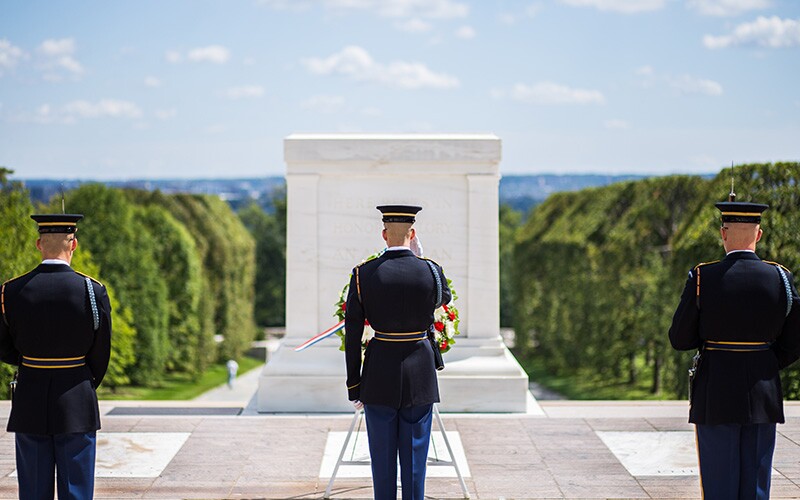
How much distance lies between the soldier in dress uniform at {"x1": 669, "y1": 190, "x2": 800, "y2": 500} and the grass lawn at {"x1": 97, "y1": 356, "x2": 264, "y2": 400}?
64.5ft

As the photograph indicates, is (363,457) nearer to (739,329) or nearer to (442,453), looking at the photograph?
(442,453)

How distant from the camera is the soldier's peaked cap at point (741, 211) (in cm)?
502

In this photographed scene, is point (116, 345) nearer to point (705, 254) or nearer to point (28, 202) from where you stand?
point (28, 202)

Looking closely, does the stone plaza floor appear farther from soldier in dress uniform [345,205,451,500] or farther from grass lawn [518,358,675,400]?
grass lawn [518,358,675,400]

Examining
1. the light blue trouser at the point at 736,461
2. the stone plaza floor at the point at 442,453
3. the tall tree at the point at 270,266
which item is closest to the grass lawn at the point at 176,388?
the tall tree at the point at 270,266

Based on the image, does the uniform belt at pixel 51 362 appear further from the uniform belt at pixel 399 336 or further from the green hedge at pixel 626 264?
the green hedge at pixel 626 264

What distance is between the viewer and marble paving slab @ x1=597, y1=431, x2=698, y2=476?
266 inches

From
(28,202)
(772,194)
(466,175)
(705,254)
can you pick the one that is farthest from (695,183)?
(466,175)

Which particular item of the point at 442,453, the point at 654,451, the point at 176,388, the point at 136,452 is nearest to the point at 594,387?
the point at 176,388

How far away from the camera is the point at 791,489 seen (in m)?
6.28

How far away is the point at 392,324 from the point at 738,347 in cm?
166

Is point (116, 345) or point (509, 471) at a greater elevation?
point (509, 471)

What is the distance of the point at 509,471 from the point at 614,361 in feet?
68.9

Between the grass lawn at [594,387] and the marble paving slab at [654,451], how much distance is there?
1509cm
